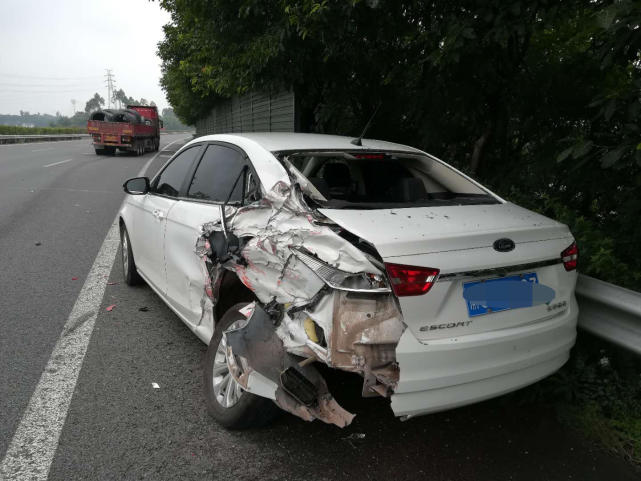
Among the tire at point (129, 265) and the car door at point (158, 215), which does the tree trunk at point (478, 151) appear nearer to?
the car door at point (158, 215)

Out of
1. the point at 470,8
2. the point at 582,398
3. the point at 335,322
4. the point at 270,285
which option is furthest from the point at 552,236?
the point at 470,8

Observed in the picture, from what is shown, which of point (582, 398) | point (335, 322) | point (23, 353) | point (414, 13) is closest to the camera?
point (335, 322)

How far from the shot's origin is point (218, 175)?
3.40m

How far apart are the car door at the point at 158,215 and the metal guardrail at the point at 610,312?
2.73 metres

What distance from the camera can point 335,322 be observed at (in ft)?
6.87

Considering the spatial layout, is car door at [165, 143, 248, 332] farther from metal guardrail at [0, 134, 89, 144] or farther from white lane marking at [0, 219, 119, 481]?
metal guardrail at [0, 134, 89, 144]

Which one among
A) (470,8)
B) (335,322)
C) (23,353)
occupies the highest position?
A: (470,8)

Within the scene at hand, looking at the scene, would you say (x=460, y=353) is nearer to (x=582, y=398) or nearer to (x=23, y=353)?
(x=582, y=398)

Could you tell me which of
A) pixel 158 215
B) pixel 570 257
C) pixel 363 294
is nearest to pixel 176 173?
pixel 158 215

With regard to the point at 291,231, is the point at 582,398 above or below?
below

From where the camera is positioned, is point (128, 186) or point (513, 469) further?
point (128, 186)

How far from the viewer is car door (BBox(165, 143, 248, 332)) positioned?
3115mm

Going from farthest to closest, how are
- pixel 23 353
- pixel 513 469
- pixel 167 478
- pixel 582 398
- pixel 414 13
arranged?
pixel 414 13, pixel 23 353, pixel 582 398, pixel 513 469, pixel 167 478

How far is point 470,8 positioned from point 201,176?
277cm
